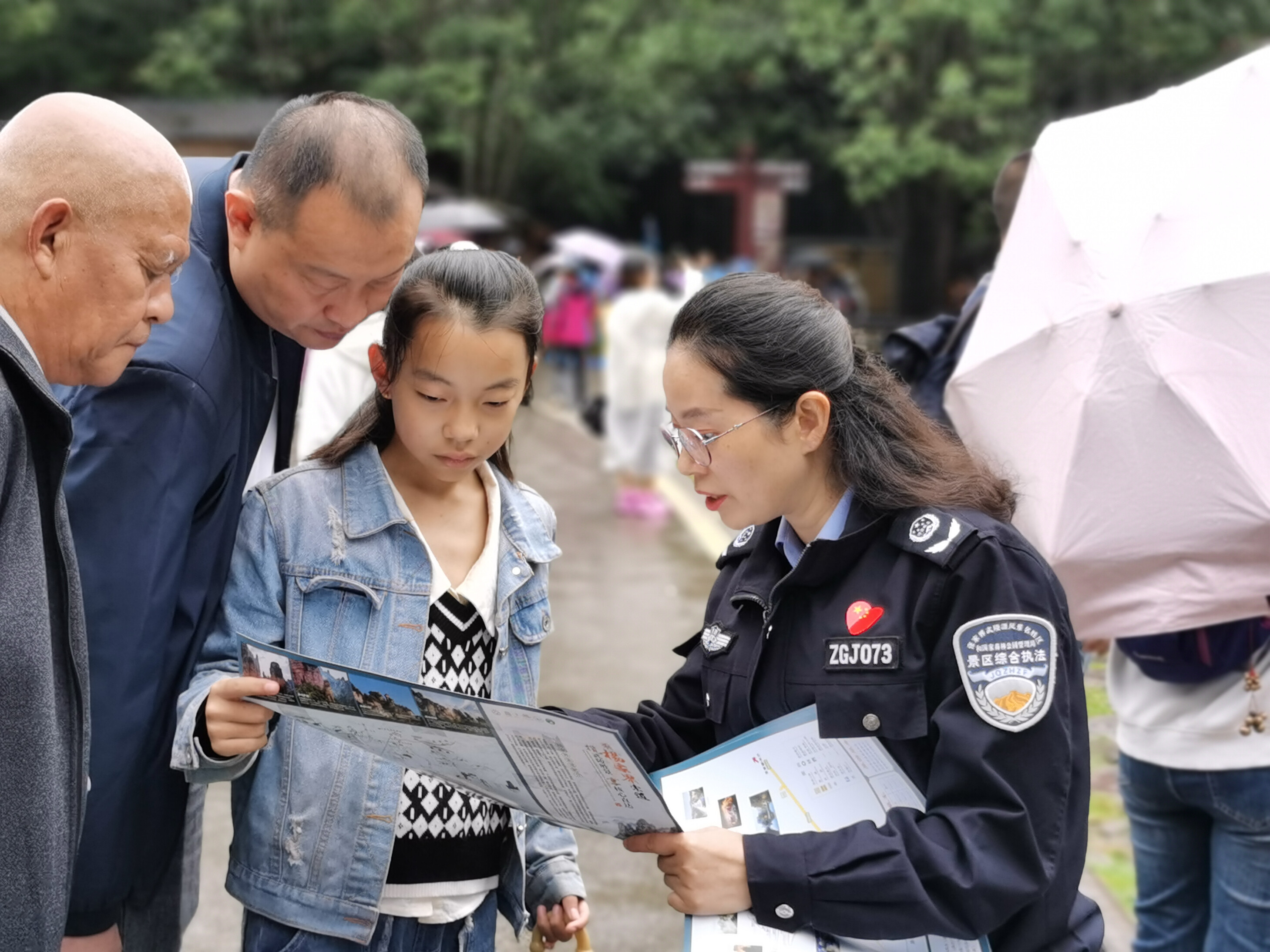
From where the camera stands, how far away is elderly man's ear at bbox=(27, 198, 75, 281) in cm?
170

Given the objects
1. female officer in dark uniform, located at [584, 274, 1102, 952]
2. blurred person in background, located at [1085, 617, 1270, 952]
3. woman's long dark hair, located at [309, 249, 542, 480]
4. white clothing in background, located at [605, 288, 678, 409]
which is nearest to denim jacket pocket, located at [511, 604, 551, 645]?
female officer in dark uniform, located at [584, 274, 1102, 952]

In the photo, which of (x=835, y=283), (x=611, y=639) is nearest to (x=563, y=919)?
(x=611, y=639)

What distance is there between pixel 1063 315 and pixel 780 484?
87 cm

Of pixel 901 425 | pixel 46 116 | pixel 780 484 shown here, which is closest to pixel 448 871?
pixel 780 484

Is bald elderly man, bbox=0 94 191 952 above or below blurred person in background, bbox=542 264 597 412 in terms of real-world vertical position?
above

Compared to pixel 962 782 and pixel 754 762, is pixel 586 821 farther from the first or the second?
pixel 962 782

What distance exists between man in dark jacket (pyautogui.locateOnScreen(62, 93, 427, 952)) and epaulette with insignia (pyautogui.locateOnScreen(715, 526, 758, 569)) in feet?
2.30

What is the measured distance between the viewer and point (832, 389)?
6.79ft

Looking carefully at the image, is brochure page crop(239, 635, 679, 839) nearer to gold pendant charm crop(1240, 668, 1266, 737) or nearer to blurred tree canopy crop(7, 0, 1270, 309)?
gold pendant charm crop(1240, 668, 1266, 737)

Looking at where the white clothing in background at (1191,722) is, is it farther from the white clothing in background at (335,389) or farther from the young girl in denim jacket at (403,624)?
the white clothing in background at (335,389)

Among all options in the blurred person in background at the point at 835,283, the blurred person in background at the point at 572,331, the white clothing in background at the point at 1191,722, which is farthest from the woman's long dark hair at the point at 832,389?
A: the blurred person in background at the point at 835,283

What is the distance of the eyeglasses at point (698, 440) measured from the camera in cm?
205

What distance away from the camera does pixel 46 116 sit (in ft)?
5.77

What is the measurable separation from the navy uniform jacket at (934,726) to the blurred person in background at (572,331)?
1513 cm
